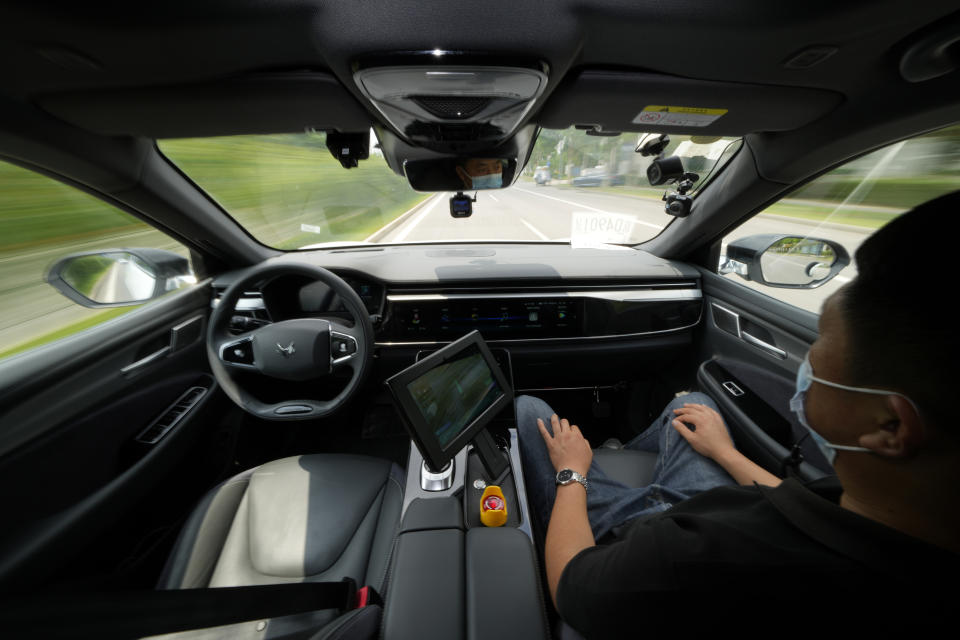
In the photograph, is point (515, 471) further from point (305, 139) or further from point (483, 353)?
point (305, 139)

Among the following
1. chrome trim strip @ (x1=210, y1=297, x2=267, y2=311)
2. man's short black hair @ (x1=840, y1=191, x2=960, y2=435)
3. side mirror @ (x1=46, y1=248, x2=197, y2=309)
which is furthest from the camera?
chrome trim strip @ (x1=210, y1=297, x2=267, y2=311)

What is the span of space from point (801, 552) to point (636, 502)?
31.9 inches

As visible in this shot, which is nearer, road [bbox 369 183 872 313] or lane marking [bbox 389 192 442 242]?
road [bbox 369 183 872 313]

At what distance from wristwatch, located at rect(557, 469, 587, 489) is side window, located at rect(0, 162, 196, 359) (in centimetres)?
217

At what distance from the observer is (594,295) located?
2355 millimetres

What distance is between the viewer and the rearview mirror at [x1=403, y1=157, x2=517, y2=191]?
6.51ft

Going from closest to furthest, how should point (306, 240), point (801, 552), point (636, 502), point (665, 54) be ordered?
1. point (801, 552)
2. point (665, 54)
3. point (636, 502)
4. point (306, 240)

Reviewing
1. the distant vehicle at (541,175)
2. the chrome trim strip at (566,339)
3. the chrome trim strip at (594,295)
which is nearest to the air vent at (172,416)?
the chrome trim strip at (566,339)

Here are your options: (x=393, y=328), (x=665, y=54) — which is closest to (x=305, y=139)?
(x=393, y=328)

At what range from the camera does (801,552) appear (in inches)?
25.1

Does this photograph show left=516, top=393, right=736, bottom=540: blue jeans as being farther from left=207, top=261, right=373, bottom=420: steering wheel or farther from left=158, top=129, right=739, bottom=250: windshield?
left=158, top=129, right=739, bottom=250: windshield

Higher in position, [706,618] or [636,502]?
[706,618]

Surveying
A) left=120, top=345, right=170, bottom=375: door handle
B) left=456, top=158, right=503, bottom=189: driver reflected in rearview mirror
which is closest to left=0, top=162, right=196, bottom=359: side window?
left=120, top=345, right=170, bottom=375: door handle

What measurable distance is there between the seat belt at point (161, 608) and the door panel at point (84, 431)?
38cm
